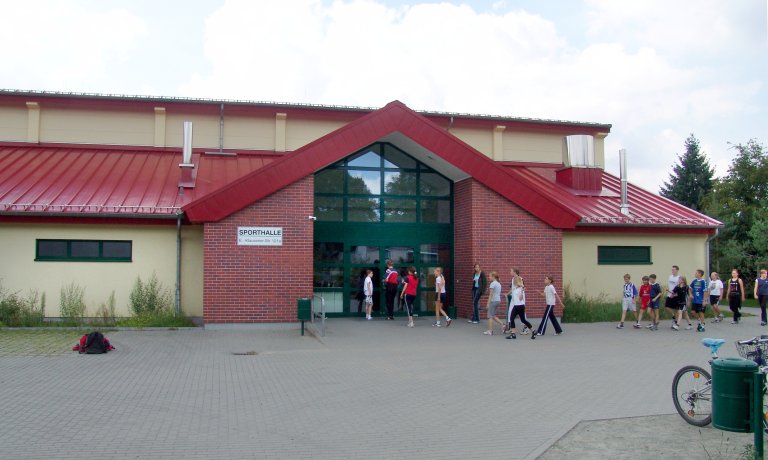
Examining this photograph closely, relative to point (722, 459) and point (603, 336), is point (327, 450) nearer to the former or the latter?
point (722, 459)

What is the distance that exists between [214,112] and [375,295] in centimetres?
941

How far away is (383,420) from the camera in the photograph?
777 cm

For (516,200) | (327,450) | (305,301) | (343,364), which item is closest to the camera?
(327,450)

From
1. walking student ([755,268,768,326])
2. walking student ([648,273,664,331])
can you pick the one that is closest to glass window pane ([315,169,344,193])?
walking student ([648,273,664,331])

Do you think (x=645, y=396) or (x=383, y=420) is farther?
(x=645, y=396)

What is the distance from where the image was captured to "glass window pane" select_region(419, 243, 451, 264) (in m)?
19.8

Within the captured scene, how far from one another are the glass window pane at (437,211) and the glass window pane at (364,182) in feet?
5.27

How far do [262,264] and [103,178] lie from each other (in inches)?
248

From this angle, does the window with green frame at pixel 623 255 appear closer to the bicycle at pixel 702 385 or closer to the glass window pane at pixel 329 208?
the glass window pane at pixel 329 208

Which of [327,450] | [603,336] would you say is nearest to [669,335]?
[603,336]

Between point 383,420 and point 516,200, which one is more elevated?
point 516,200

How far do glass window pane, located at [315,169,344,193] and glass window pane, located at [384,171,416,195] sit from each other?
53.9 inches

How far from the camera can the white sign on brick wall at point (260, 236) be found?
16344 millimetres

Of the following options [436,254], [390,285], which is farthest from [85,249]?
[436,254]
